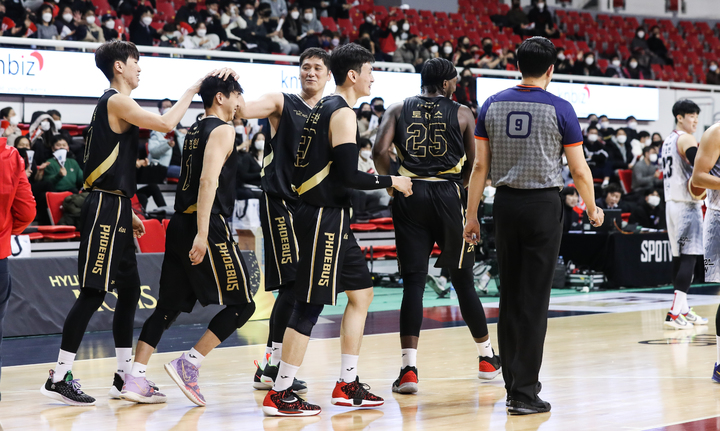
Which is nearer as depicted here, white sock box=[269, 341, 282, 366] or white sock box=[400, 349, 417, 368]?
white sock box=[400, 349, 417, 368]

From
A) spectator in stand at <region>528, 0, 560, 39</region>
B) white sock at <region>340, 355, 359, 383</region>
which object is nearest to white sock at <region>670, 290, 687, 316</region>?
white sock at <region>340, 355, 359, 383</region>

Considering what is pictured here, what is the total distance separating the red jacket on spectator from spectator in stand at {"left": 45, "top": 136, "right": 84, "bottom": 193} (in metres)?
6.52

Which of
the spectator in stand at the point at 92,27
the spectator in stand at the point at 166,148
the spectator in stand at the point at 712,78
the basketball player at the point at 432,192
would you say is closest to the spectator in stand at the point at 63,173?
the spectator in stand at the point at 166,148

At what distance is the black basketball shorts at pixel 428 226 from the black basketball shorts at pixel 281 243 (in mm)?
645

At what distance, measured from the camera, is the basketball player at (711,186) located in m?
5.07

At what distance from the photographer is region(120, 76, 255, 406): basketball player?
14.2ft

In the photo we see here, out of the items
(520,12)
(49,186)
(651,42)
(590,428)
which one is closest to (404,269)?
(590,428)

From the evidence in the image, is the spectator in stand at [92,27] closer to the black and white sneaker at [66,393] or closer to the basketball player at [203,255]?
the basketball player at [203,255]

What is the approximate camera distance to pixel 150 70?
13.2 m

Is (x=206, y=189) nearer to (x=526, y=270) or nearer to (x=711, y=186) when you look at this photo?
(x=526, y=270)

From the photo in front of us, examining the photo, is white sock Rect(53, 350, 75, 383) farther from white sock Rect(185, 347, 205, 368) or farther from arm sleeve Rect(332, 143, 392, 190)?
arm sleeve Rect(332, 143, 392, 190)

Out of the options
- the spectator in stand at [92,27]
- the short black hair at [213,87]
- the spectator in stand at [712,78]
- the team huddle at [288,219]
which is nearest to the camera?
the team huddle at [288,219]

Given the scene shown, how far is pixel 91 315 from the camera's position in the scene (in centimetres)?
441

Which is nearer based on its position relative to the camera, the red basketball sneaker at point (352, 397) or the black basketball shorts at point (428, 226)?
the red basketball sneaker at point (352, 397)
